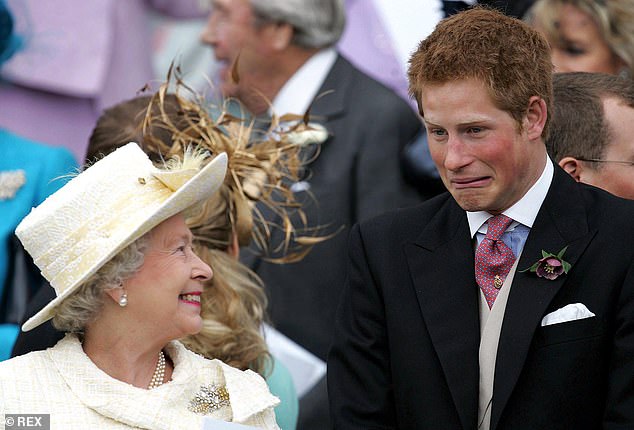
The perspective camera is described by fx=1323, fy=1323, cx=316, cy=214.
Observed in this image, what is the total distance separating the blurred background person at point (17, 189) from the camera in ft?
16.1

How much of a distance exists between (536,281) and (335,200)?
208 centimetres

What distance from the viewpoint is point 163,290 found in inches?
135

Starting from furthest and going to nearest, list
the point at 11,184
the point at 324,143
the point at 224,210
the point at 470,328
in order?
the point at 324,143
the point at 11,184
the point at 224,210
the point at 470,328

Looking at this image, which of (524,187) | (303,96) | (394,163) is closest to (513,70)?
(524,187)

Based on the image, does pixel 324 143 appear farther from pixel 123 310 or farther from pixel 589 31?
pixel 123 310

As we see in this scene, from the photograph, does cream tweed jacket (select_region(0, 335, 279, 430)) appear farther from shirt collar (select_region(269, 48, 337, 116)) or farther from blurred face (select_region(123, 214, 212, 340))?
shirt collar (select_region(269, 48, 337, 116))

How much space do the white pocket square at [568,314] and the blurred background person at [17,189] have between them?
7.32ft

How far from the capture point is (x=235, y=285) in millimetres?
4070

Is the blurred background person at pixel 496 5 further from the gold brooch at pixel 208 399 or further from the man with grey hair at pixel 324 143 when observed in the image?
the gold brooch at pixel 208 399

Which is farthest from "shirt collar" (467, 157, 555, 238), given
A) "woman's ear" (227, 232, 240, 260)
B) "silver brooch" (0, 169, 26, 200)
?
"silver brooch" (0, 169, 26, 200)

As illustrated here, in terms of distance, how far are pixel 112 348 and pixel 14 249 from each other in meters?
1.65

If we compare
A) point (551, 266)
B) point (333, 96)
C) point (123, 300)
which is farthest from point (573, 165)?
point (333, 96)

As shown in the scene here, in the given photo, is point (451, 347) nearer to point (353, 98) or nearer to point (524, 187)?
point (524, 187)

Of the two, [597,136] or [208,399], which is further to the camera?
[597,136]
